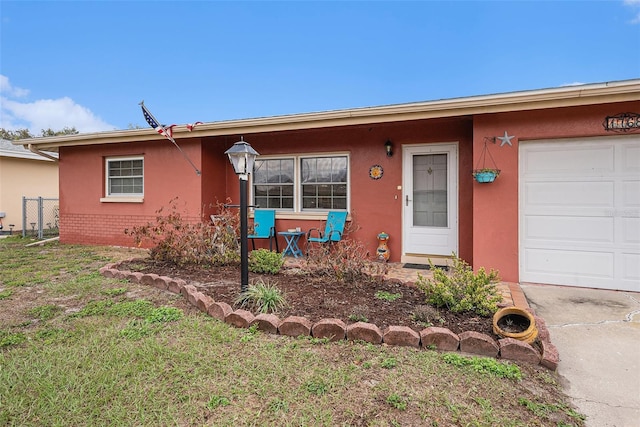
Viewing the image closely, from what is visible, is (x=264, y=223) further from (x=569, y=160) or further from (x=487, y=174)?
(x=569, y=160)

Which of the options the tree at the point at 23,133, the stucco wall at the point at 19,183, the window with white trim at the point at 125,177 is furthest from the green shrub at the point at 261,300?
the tree at the point at 23,133

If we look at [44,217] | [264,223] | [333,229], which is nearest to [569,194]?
[333,229]

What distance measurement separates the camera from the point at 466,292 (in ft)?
9.91

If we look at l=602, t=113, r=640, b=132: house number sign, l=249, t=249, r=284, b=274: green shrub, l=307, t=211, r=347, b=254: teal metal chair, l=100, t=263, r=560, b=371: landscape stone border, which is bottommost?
l=100, t=263, r=560, b=371: landscape stone border

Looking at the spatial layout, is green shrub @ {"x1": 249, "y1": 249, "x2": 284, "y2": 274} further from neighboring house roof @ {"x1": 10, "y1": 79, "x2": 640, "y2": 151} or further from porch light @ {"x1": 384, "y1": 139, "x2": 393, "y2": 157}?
porch light @ {"x1": 384, "y1": 139, "x2": 393, "y2": 157}

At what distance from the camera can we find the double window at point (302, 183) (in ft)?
21.4

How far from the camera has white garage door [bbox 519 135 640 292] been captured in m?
4.11

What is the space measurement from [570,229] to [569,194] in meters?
0.47

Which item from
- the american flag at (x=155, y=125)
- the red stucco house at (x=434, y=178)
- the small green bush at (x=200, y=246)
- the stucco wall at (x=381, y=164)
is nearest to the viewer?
the red stucco house at (x=434, y=178)

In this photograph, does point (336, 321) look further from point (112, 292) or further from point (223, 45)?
point (223, 45)

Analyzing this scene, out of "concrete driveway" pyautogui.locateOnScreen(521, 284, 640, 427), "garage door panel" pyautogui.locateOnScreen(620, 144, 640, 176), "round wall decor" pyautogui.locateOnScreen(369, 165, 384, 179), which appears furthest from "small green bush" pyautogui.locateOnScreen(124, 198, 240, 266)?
"garage door panel" pyautogui.locateOnScreen(620, 144, 640, 176)

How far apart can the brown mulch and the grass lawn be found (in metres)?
0.41

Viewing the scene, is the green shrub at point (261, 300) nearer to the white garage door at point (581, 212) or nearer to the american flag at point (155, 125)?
the white garage door at point (581, 212)

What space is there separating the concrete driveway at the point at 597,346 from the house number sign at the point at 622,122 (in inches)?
80.5
